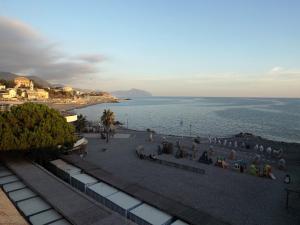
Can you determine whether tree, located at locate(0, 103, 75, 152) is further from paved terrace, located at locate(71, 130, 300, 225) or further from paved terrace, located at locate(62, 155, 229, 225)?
paved terrace, located at locate(62, 155, 229, 225)

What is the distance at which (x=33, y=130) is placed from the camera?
2262 centimetres

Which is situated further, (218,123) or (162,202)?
(218,123)

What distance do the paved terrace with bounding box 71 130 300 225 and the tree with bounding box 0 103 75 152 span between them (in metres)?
4.00

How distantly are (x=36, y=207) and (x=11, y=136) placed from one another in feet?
32.3

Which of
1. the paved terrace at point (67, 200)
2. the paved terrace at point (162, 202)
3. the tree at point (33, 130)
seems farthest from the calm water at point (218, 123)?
the paved terrace at point (67, 200)

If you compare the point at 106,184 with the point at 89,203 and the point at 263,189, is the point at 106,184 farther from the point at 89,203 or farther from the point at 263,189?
the point at 263,189

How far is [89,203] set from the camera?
43.8 ft

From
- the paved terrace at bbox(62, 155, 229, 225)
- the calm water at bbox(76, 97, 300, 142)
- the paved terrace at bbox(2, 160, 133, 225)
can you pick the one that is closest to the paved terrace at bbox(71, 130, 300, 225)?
the paved terrace at bbox(62, 155, 229, 225)

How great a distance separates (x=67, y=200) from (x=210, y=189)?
985 centimetres

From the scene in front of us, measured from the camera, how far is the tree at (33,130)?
2117 centimetres

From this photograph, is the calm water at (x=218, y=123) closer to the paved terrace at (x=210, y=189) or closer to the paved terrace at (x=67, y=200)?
the paved terrace at (x=210, y=189)

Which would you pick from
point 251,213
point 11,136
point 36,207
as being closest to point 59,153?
point 11,136

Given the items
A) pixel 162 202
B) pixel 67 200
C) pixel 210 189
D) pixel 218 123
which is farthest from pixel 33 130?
pixel 218 123

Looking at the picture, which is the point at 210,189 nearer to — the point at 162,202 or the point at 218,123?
the point at 162,202
